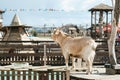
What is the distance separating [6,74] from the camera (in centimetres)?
976

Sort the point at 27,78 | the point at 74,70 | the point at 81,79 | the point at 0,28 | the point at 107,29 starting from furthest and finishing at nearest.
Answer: the point at 0,28 → the point at 107,29 → the point at 74,70 → the point at 27,78 → the point at 81,79

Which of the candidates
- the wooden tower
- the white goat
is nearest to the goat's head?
the white goat

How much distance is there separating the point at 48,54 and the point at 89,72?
8.79 metres

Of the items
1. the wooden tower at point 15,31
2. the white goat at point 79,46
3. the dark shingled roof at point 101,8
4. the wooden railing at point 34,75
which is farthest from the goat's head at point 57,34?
the dark shingled roof at point 101,8

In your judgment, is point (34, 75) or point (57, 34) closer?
point (34, 75)

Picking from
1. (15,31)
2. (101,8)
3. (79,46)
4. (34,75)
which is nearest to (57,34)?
(79,46)

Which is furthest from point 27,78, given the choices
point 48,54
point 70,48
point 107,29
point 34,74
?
point 107,29

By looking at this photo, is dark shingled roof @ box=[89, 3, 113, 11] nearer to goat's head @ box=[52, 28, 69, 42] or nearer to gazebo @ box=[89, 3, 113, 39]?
gazebo @ box=[89, 3, 113, 39]

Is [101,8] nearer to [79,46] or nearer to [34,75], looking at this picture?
[79,46]

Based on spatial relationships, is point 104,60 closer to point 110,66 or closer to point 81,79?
point 110,66

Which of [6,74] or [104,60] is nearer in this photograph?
[6,74]

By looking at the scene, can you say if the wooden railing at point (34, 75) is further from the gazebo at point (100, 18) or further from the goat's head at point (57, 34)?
the gazebo at point (100, 18)

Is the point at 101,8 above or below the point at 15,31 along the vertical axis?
above

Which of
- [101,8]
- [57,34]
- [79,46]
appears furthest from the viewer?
[101,8]
